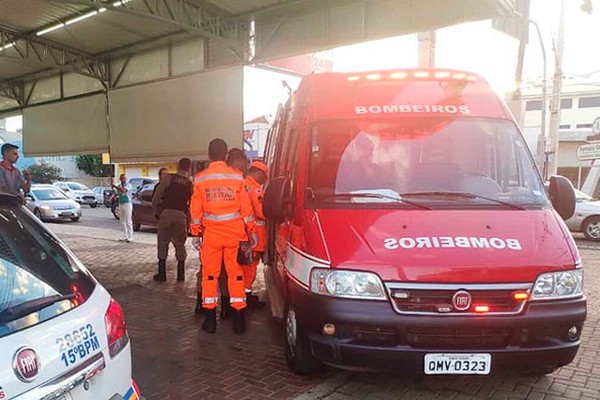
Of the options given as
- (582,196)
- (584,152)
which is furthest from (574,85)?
(582,196)

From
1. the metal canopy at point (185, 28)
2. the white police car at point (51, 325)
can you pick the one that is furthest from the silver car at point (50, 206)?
the white police car at point (51, 325)

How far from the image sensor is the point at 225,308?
20.1 ft

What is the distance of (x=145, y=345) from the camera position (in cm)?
508

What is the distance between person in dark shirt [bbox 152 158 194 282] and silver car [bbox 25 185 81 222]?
14.0 meters

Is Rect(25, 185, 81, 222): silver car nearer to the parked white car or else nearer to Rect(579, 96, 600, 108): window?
the parked white car

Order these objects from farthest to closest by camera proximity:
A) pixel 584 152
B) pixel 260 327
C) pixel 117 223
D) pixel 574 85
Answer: pixel 574 85, pixel 117 223, pixel 584 152, pixel 260 327

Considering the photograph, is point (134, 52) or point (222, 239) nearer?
point (222, 239)

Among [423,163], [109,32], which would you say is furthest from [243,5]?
[423,163]

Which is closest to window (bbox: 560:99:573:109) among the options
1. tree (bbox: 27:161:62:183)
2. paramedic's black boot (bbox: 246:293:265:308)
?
tree (bbox: 27:161:62:183)

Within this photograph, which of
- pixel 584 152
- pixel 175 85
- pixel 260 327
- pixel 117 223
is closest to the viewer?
pixel 260 327

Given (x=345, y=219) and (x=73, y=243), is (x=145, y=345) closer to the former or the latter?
(x=345, y=219)

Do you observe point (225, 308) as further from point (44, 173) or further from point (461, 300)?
point (44, 173)

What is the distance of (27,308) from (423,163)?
122 inches

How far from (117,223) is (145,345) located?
54.3 ft
